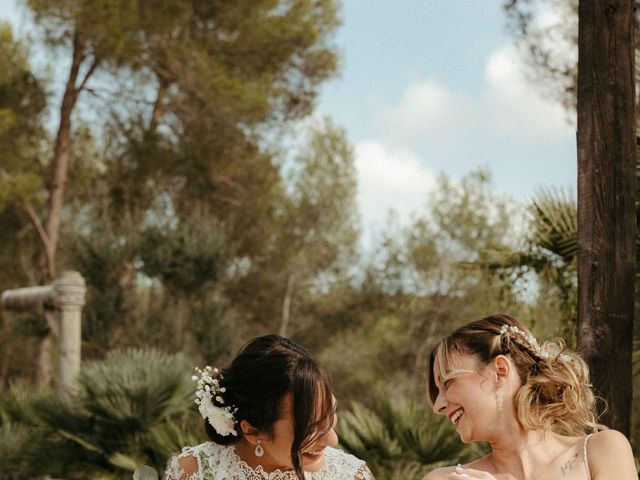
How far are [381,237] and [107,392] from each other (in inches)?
595

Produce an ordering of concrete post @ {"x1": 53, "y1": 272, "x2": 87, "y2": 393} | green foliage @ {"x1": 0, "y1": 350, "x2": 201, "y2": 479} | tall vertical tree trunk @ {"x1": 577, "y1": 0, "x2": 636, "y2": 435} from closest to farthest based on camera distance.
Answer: tall vertical tree trunk @ {"x1": 577, "y1": 0, "x2": 636, "y2": 435} → green foliage @ {"x1": 0, "y1": 350, "x2": 201, "y2": 479} → concrete post @ {"x1": 53, "y1": 272, "x2": 87, "y2": 393}

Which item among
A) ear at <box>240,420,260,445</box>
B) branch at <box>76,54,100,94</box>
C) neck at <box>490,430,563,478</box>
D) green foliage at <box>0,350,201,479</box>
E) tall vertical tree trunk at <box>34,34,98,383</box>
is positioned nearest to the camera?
neck at <box>490,430,563,478</box>

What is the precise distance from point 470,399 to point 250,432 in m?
0.88

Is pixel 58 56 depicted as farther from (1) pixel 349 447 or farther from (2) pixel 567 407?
(2) pixel 567 407

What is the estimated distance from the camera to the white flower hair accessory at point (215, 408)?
125 inches

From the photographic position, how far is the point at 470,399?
258 centimetres

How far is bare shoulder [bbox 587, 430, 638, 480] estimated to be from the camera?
2.61 meters

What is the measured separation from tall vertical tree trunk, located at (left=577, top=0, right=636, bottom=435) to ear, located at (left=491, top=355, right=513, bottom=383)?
5.38 ft

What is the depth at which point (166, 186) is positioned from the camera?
21375 mm

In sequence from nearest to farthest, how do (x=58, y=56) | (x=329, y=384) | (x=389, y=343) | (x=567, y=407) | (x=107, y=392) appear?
(x=567, y=407)
(x=329, y=384)
(x=107, y=392)
(x=58, y=56)
(x=389, y=343)

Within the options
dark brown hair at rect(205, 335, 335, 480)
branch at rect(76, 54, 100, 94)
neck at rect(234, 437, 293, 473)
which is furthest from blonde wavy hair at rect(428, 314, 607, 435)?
branch at rect(76, 54, 100, 94)

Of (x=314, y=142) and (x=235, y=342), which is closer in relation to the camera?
(x=235, y=342)

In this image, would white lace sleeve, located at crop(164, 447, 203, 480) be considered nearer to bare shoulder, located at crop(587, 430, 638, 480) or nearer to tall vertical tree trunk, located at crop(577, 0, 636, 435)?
bare shoulder, located at crop(587, 430, 638, 480)

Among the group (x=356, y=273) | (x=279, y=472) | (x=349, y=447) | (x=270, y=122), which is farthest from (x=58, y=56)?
(x=279, y=472)
